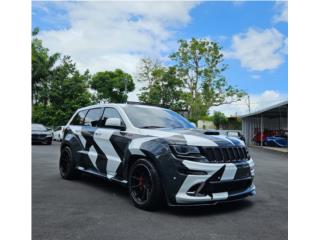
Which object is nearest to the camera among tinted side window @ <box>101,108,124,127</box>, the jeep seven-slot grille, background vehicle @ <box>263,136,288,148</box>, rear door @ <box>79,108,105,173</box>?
the jeep seven-slot grille

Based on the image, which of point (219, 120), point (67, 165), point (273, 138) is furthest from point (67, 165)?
point (219, 120)

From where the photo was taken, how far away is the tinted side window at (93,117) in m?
6.39

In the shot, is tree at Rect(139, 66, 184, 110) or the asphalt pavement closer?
the asphalt pavement

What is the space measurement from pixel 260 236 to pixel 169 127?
236cm

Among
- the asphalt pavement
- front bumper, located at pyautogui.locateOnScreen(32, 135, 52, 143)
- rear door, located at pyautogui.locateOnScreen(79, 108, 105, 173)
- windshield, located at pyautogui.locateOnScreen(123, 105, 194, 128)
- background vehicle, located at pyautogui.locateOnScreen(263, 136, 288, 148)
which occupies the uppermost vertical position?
windshield, located at pyautogui.locateOnScreen(123, 105, 194, 128)

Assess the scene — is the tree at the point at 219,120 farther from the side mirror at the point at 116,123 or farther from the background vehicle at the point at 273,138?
the side mirror at the point at 116,123

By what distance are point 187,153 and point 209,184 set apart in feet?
1.69

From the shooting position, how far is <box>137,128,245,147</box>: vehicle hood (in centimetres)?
450

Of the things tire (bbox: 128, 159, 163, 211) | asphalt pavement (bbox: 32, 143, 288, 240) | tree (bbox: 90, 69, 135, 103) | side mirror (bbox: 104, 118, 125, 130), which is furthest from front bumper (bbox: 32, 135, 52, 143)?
tree (bbox: 90, 69, 135, 103)

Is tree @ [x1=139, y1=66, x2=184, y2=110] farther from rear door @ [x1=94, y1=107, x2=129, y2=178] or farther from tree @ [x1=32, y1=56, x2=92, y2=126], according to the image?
rear door @ [x1=94, y1=107, x2=129, y2=178]

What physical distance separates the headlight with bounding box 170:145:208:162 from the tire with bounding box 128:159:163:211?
1.41ft

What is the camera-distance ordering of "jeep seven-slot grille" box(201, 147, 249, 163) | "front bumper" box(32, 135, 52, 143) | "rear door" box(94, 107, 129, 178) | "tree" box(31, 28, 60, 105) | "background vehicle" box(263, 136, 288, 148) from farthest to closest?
"tree" box(31, 28, 60, 105)
"background vehicle" box(263, 136, 288, 148)
"front bumper" box(32, 135, 52, 143)
"rear door" box(94, 107, 129, 178)
"jeep seven-slot grille" box(201, 147, 249, 163)

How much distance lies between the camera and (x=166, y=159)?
444cm

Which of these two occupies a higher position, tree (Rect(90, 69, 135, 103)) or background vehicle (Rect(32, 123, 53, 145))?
tree (Rect(90, 69, 135, 103))
